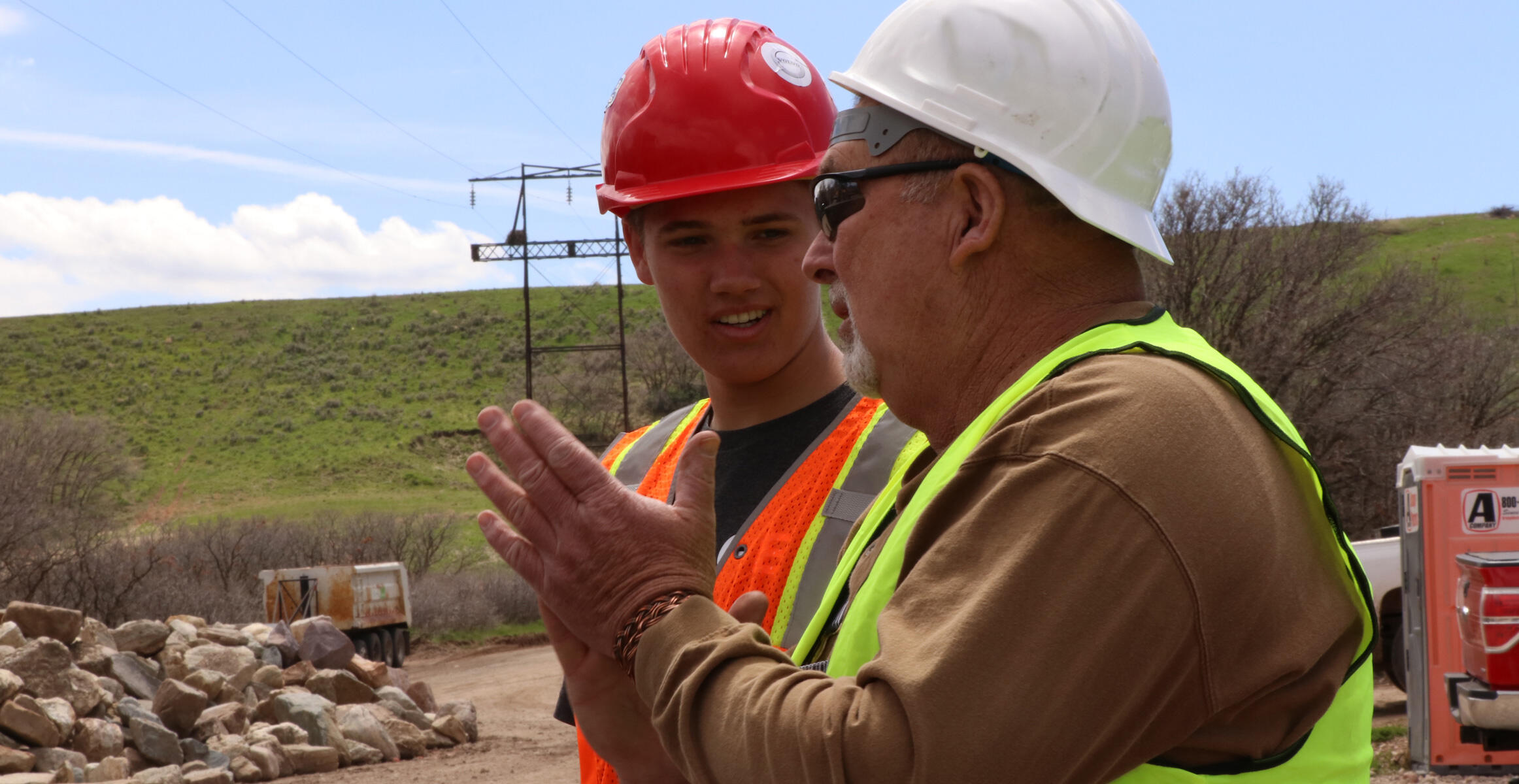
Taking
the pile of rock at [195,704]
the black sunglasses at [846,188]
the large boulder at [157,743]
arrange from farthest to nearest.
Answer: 1. the large boulder at [157,743]
2. the pile of rock at [195,704]
3. the black sunglasses at [846,188]

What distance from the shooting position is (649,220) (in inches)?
113

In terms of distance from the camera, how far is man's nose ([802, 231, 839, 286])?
2.01m

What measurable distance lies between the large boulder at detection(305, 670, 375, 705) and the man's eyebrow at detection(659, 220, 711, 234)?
14327 millimetres

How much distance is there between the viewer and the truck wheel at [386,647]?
22.3 meters

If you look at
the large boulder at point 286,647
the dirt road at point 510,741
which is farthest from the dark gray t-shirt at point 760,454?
the large boulder at point 286,647

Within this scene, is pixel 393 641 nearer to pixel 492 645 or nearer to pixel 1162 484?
pixel 492 645

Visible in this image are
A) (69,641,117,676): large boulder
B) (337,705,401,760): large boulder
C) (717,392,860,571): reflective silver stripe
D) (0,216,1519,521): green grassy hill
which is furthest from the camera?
(0,216,1519,521): green grassy hill

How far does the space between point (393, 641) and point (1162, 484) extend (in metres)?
22.8

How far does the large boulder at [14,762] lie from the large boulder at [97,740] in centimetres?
78

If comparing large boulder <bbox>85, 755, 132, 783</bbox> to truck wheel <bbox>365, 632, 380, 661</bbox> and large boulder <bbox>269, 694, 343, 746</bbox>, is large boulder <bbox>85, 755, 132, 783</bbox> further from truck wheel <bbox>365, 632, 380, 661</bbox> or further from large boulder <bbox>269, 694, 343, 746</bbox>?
truck wheel <bbox>365, 632, 380, 661</bbox>

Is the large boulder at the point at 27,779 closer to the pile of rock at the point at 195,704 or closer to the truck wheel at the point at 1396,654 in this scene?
the pile of rock at the point at 195,704

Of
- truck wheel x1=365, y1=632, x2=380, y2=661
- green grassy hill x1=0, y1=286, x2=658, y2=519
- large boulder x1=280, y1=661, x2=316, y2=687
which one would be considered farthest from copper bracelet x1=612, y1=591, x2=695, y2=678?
green grassy hill x1=0, y1=286, x2=658, y2=519

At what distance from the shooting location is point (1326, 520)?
1442 millimetres

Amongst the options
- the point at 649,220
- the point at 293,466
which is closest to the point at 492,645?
the point at 649,220
